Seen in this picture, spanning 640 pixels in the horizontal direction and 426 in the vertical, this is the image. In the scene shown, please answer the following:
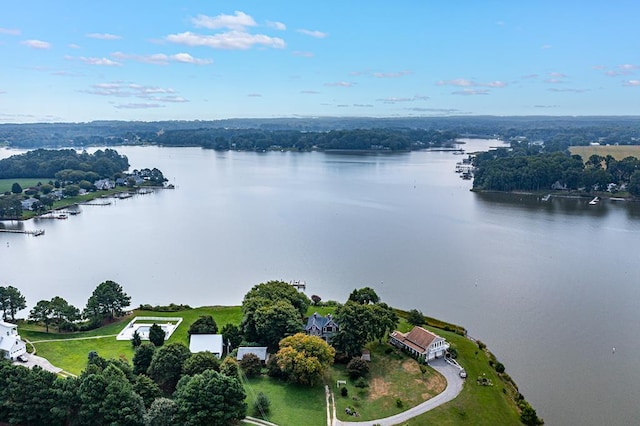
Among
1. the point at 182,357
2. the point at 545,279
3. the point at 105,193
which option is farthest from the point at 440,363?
the point at 105,193

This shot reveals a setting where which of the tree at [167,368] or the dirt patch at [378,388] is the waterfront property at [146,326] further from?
the dirt patch at [378,388]

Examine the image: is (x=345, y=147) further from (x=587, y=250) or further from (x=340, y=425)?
(x=340, y=425)

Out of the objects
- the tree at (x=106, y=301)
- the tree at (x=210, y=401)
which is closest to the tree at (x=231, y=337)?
the tree at (x=210, y=401)

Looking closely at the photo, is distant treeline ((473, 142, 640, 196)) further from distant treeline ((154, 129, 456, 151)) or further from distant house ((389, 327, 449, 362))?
distant treeline ((154, 129, 456, 151))

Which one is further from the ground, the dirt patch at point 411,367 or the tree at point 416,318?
the tree at point 416,318

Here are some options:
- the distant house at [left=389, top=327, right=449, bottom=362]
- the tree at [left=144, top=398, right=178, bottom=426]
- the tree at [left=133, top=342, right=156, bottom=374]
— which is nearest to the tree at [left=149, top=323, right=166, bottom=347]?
the tree at [left=133, top=342, right=156, bottom=374]

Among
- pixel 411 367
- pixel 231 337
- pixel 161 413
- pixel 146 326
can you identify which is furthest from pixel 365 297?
pixel 161 413

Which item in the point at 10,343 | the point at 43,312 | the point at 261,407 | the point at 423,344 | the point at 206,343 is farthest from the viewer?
the point at 43,312

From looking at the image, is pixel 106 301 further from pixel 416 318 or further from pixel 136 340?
pixel 416 318
